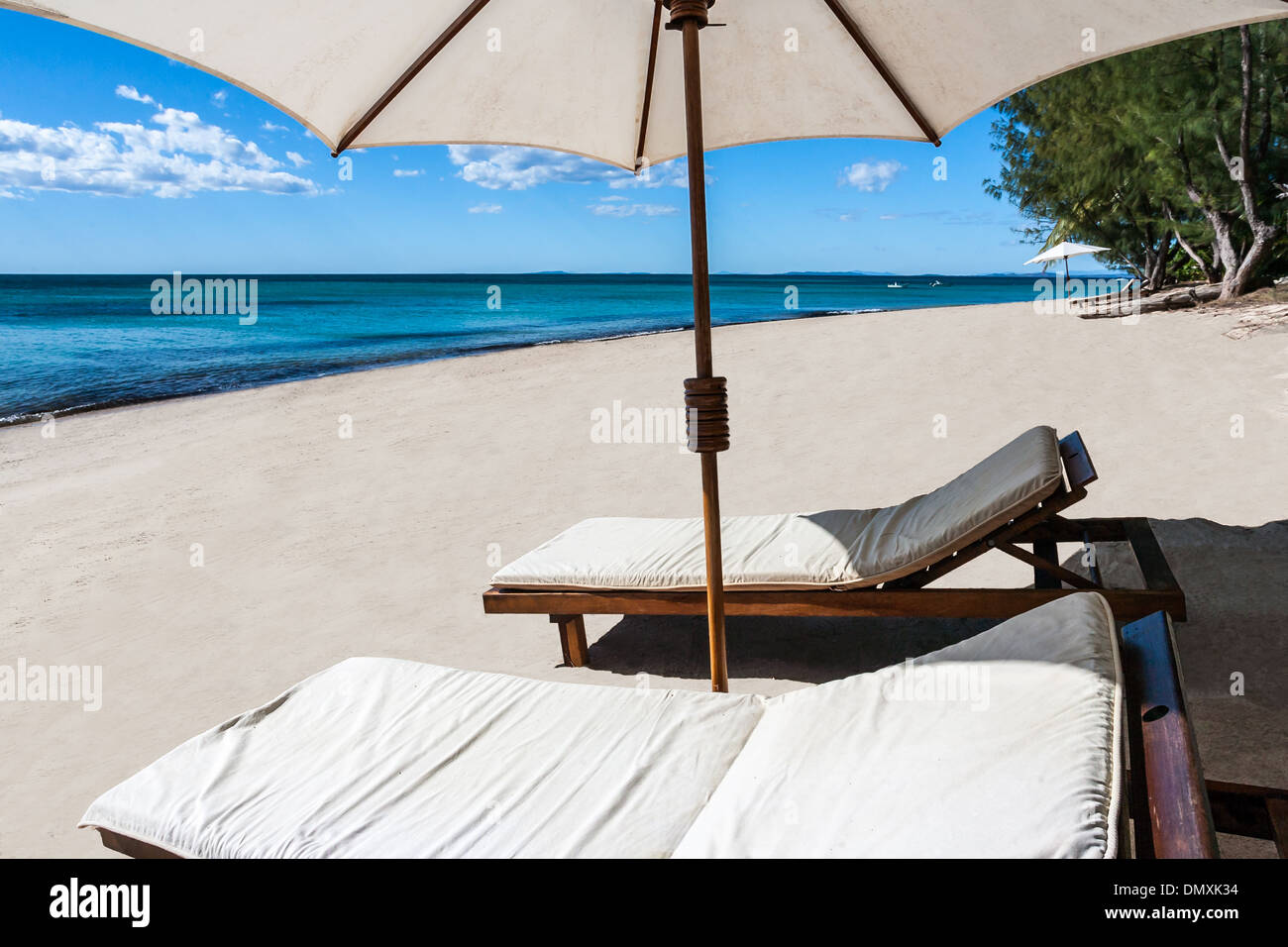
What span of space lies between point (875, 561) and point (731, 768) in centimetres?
147

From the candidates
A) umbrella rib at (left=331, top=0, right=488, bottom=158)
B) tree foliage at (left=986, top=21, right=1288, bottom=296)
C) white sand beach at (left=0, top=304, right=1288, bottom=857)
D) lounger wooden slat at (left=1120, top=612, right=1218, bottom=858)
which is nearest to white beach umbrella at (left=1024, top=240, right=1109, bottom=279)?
tree foliage at (left=986, top=21, right=1288, bottom=296)

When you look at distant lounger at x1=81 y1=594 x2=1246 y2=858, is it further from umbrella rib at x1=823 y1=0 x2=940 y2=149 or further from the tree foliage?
the tree foliage

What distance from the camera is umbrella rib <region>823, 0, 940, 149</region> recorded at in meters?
2.66

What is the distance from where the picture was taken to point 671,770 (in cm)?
185

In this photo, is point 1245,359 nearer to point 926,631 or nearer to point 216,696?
point 926,631

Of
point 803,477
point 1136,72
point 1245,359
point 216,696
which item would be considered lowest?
point 216,696

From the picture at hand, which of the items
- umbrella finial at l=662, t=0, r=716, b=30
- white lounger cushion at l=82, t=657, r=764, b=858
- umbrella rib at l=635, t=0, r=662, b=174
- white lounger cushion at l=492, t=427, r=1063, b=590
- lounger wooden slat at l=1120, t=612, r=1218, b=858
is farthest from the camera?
white lounger cushion at l=492, t=427, r=1063, b=590

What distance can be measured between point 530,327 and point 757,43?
30.0 meters

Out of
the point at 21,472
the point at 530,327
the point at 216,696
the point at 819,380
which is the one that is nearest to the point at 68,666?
the point at 216,696

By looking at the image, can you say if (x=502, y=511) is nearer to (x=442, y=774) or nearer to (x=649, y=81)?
(x=649, y=81)

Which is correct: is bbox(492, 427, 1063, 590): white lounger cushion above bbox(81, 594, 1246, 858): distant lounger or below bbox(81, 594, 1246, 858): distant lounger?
above

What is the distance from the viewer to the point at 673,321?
33.2m

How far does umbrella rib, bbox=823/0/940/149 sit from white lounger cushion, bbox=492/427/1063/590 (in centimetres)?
122
